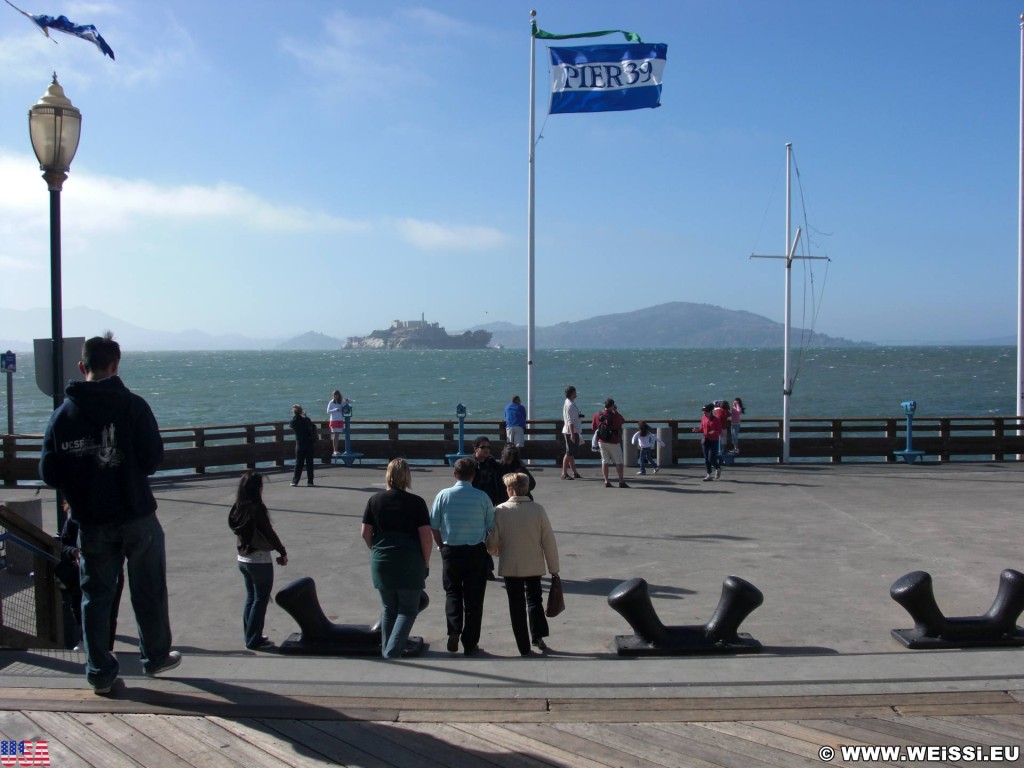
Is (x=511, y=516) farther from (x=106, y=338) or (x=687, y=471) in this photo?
(x=687, y=471)

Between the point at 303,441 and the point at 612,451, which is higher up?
the point at 303,441

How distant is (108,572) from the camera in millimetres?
4922

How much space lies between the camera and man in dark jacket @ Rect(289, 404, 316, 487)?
1602 centimetres

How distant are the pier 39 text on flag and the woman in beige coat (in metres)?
15.4

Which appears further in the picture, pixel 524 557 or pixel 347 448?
pixel 347 448

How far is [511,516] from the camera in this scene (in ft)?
22.3

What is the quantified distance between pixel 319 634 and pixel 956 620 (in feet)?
15.2

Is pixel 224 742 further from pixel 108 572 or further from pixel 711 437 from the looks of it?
pixel 711 437

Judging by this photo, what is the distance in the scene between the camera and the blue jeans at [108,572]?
192 inches

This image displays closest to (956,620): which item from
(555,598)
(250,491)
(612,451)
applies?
(555,598)

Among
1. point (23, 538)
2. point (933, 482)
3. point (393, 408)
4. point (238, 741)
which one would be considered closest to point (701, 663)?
point (238, 741)

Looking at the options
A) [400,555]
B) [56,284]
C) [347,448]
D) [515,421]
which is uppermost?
[56,284]

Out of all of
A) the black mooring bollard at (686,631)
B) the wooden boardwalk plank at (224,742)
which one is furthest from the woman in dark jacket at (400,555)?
the wooden boardwalk plank at (224,742)

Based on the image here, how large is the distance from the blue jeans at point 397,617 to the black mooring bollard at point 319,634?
0.17 m
